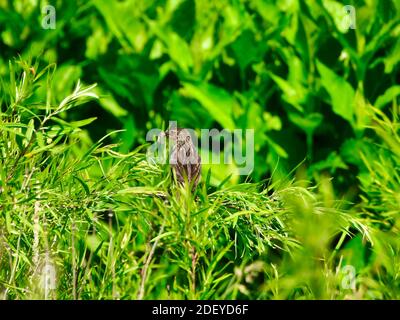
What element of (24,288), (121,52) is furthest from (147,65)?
(24,288)

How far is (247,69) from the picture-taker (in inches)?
152

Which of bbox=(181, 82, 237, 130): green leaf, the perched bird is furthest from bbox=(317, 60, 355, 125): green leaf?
the perched bird

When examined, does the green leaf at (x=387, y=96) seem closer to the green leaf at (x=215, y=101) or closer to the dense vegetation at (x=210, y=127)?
the dense vegetation at (x=210, y=127)

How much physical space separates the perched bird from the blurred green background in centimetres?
111

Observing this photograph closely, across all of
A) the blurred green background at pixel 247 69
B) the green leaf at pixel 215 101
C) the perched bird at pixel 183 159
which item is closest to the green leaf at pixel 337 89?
the blurred green background at pixel 247 69

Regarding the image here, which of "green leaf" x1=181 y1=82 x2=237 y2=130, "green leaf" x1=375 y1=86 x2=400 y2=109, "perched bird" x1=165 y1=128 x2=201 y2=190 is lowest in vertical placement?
"perched bird" x1=165 y1=128 x2=201 y2=190

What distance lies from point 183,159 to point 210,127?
1.67 metres

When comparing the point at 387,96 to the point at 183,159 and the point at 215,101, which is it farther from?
the point at 183,159

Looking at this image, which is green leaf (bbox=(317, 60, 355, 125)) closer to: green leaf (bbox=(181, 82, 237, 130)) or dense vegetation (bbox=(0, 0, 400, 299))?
dense vegetation (bbox=(0, 0, 400, 299))

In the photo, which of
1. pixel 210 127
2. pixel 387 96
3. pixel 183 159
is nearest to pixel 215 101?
pixel 210 127

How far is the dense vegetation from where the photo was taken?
209 centimetres

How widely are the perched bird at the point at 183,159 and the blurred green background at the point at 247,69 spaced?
1.11m

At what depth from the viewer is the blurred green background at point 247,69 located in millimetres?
3541

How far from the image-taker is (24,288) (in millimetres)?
2043
